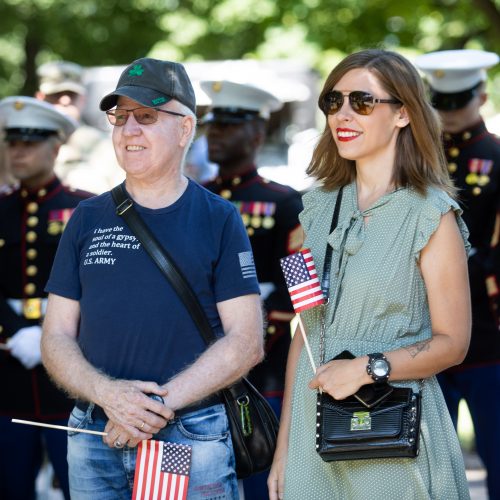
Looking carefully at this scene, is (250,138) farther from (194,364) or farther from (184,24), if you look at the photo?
(184,24)

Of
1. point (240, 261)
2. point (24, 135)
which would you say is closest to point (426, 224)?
point (240, 261)

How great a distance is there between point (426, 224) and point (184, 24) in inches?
578

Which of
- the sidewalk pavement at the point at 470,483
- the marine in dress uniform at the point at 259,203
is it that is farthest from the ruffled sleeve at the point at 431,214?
the sidewalk pavement at the point at 470,483

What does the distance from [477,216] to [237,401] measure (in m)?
2.60

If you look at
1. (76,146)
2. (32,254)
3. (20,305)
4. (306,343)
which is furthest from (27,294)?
(76,146)

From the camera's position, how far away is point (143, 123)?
4.02 m

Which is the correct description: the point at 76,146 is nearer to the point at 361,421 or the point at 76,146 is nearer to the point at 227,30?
the point at 227,30

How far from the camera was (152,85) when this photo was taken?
4.00 meters

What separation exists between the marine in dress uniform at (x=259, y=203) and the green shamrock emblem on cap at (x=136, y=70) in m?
2.14

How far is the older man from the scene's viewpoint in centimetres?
378

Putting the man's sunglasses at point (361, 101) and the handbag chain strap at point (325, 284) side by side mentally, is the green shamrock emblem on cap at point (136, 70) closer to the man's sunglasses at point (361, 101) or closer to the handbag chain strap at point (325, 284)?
the man's sunglasses at point (361, 101)

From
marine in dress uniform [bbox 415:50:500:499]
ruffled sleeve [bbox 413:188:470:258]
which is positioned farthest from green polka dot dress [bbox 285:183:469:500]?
marine in dress uniform [bbox 415:50:500:499]

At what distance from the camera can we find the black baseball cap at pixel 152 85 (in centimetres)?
398

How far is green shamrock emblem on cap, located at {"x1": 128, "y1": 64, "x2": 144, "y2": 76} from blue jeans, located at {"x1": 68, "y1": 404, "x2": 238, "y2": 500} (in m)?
1.19
